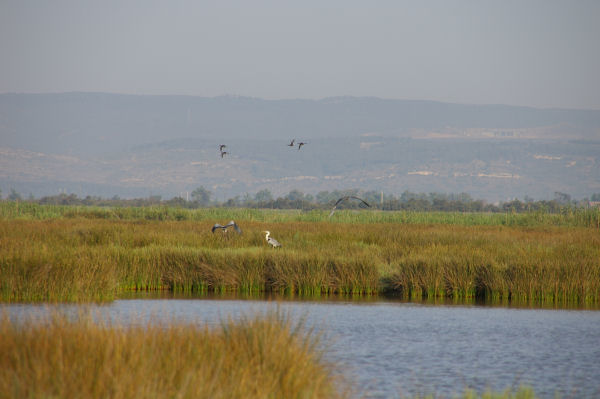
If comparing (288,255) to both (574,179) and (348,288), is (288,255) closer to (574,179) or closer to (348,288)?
(348,288)

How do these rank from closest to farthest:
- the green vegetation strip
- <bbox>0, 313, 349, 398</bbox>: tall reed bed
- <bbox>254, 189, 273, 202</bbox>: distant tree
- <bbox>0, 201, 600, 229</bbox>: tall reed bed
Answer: <bbox>0, 313, 349, 398</bbox>: tall reed bed
the green vegetation strip
<bbox>0, 201, 600, 229</bbox>: tall reed bed
<bbox>254, 189, 273, 202</bbox>: distant tree

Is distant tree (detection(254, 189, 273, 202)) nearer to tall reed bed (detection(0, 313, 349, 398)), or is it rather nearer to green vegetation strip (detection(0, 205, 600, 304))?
green vegetation strip (detection(0, 205, 600, 304))

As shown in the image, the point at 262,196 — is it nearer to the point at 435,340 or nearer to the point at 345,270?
the point at 345,270

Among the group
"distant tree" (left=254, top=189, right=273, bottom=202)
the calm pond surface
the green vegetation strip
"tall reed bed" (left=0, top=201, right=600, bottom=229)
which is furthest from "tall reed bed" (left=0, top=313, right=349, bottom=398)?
"distant tree" (left=254, top=189, right=273, bottom=202)

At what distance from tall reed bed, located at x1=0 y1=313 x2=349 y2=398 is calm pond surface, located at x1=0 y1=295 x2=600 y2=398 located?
68 centimetres

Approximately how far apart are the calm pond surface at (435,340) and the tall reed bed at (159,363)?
2.24 feet

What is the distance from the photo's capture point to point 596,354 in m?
13.2

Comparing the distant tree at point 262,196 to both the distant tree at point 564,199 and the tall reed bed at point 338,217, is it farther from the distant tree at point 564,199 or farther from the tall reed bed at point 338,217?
the tall reed bed at point 338,217

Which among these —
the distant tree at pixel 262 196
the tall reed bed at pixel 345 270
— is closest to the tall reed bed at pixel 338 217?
the tall reed bed at pixel 345 270

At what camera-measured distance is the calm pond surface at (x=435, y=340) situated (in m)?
11.0

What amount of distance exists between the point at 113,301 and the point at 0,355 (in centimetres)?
883

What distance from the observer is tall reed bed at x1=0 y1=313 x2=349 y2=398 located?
22.8 ft

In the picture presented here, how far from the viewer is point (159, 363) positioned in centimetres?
790

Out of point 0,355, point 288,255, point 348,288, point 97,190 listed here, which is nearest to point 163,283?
point 288,255
